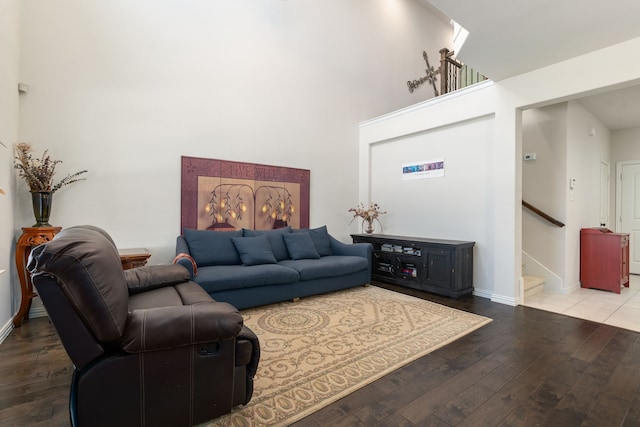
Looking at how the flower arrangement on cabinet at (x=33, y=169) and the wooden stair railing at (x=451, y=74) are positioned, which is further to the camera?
the wooden stair railing at (x=451, y=74)

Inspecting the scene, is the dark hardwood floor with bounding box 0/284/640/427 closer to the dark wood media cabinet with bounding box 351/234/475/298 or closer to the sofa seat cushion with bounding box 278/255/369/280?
the dark wood media cabinet with bounding box 351/234/475/298

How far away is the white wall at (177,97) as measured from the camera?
3.36 meters

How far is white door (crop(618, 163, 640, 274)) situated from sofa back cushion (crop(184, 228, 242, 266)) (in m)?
7.19

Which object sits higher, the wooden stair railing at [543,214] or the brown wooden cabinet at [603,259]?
the wooden stair railing at [543,214]

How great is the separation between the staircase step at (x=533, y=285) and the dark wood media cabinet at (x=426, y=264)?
2.29 feet

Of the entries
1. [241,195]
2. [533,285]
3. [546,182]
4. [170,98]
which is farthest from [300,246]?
[546,182]

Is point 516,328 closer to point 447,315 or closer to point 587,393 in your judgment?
point 447,315

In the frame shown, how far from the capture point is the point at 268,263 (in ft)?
12.6

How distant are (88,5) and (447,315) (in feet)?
17.4

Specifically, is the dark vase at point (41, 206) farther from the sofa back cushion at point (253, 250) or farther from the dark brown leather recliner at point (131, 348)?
the dark brown leather recliner at point (131, 348)

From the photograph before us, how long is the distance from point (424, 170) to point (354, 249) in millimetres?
1741

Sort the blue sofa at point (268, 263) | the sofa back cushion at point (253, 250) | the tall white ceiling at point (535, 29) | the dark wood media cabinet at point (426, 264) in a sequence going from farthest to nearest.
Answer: the dark wood media cabinet at point (426, 264), the sofa back cushion at point (253, 250), the blue sofa at point (268, 263), the tall white ceiling at point (535, 29)

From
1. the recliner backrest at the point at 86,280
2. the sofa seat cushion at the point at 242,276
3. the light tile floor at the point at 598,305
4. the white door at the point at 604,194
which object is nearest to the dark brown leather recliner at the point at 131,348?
the recliner backrest at the point at 86,280

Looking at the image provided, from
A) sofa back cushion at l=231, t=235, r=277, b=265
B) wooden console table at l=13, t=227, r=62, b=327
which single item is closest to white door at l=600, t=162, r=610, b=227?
sofa back cushion at l=231, t=235, r=277, b=265
